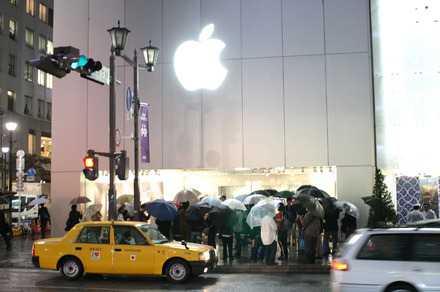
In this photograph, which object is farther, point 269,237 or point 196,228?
point 196,228

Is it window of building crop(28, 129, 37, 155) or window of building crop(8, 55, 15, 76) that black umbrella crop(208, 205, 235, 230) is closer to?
window of building crop(8, 55, 15, 76)

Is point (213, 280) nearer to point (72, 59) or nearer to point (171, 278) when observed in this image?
point (171, 278)

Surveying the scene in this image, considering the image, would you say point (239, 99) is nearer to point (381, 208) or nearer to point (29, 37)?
point (381, 208)

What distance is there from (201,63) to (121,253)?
12.4 metres

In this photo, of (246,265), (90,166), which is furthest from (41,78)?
(246,265)

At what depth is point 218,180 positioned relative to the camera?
2472 centimetres

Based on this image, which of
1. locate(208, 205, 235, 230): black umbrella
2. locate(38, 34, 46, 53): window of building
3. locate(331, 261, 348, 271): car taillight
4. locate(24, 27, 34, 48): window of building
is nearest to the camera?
locate(331, 261, 348, 271): car taillight

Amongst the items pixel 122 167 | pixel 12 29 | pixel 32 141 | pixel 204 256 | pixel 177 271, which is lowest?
pixel 177 271

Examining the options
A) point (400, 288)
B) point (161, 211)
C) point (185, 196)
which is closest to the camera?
point (400, 288)

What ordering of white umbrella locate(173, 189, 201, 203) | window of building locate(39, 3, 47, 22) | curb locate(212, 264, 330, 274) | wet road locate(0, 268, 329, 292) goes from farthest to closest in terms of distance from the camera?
window of building locate(39, 3, 47, 22), white umbrella locate(173, 189, 201, 203), curb locate(212, 264, 330, 274), wet road locate(0, 268, 329, 292)

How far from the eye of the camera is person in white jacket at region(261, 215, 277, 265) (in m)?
14.9

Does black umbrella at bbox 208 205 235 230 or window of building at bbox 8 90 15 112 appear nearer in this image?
black umbrella at bbox 208 205 235 230

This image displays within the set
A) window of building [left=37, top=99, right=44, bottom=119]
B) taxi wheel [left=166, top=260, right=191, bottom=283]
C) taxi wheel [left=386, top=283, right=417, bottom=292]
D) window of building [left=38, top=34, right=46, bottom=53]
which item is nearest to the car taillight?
taxi wheel [left=386, top=283, right=417, bottom=292]

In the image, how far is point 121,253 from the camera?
41.3 feet
